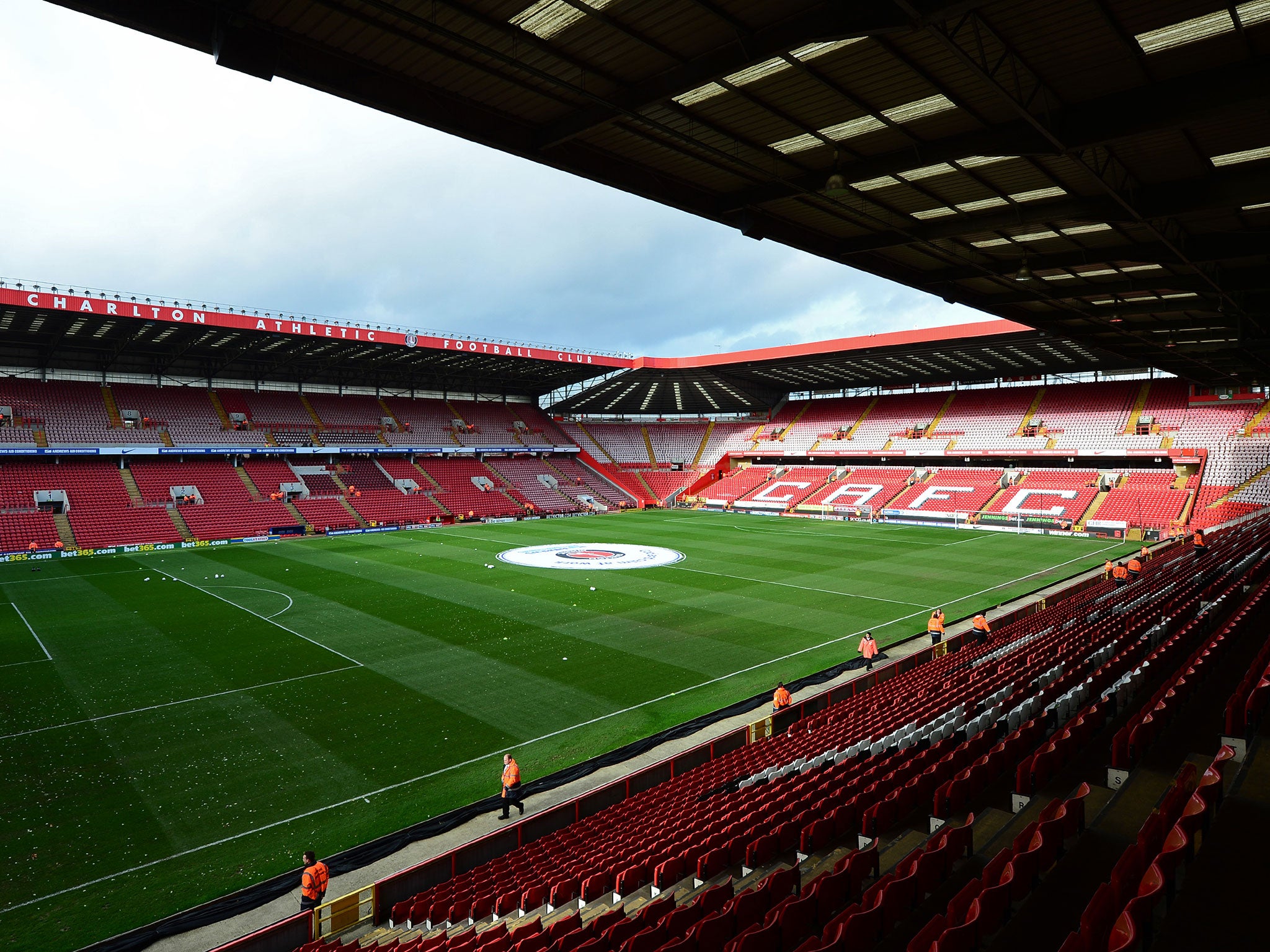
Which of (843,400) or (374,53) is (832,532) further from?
(374,53)

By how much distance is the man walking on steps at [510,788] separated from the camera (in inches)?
427

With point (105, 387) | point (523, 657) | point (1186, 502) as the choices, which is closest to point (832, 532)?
point (1186, 502)

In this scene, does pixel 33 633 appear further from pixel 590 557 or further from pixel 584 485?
pixel 584 485

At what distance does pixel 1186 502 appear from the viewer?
42906mm

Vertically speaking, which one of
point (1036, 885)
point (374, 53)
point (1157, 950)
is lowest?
point (1036, 885)

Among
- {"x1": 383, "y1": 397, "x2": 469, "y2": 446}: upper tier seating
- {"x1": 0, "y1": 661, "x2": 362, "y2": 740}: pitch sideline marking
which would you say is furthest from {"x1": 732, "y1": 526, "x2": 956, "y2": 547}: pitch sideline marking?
{"x1": 0, "y1": 661, "x2": 362, "y2": 740}: pitch sideline marking

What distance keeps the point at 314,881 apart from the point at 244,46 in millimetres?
9711

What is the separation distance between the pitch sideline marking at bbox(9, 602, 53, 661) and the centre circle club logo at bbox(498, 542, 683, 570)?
18.2 meters

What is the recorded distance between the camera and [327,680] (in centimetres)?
1750

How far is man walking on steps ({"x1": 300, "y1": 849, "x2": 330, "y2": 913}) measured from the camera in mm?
8367

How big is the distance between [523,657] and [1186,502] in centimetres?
→ 4436

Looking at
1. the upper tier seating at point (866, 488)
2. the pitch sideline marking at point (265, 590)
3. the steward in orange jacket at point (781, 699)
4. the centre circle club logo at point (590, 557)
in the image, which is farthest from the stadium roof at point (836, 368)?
the pitch sideline marking at point (265, 590)

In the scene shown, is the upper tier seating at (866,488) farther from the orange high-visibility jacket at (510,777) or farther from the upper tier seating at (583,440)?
the orange high-visibility jacket at (510,777)

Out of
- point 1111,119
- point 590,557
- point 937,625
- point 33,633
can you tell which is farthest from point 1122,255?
point 33,633
